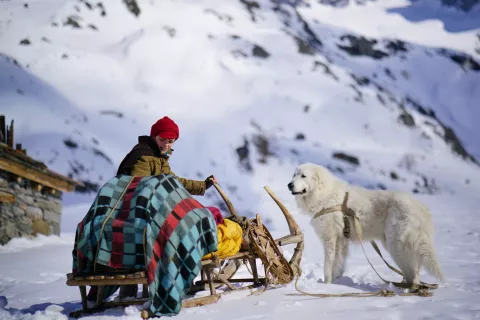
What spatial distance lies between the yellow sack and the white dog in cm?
145

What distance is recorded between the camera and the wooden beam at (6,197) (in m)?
10.3

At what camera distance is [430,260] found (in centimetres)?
476

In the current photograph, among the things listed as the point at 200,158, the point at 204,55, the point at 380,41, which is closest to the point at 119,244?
the point at 200,158

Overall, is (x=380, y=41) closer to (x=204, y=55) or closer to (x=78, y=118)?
(x=204, y=55)

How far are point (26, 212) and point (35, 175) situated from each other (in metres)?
1.01

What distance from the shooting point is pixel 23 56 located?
31906 millimetres

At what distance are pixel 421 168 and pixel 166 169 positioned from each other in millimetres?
33997

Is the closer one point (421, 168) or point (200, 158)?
point (200, 158)

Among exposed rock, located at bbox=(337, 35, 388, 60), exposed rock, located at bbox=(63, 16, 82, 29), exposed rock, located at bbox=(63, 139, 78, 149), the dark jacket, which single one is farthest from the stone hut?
exposed rock, located at bbox=(337, 35, 388, 60)

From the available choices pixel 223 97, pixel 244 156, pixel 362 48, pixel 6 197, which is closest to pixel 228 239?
pixel 6 197

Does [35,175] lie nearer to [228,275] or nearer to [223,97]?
[228,275]

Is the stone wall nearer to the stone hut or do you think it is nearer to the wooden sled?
the stone hut

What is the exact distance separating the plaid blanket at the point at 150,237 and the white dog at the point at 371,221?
89.8 inches

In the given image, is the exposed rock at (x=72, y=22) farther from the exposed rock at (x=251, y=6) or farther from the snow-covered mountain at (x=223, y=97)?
the exposed rock at (x=251, y=6)
